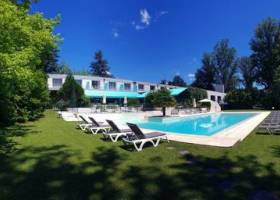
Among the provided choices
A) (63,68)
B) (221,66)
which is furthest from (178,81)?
(63,68)

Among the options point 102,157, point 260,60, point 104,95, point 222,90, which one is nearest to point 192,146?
point 102,157

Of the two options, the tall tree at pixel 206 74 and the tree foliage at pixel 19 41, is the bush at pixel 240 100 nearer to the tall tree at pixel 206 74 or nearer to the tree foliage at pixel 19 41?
the tall tree at pixel 206 74

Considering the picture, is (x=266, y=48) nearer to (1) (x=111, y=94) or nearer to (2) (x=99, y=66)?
(1) (x=111, y=94)

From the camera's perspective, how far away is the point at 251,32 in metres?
54.3

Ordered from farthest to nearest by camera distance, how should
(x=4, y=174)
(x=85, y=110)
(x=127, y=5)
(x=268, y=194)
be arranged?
(x=127, y=5)
(x=85, y=110)
(x=4, y=174)
(x=268, y=194)

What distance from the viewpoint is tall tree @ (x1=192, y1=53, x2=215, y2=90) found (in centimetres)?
7294

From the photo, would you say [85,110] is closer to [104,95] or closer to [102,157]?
[104,95]

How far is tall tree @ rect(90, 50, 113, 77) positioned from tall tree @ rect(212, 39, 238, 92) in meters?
44.8

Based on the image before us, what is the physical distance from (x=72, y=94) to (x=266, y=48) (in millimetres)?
40854

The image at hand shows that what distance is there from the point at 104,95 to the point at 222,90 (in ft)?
123

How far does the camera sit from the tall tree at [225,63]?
69.7 metres

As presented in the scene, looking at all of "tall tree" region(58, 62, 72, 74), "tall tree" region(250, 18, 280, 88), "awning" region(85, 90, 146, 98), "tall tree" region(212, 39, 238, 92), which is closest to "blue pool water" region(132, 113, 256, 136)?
"awning" region(85, 90, 146, 98)

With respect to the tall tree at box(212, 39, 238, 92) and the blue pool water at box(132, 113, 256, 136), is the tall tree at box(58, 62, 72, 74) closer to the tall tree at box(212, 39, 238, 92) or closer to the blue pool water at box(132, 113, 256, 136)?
the tall tree at box(212, 39, 238, 92)

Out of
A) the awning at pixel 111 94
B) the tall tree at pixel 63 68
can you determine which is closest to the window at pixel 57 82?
the awning at pixel 111 94
